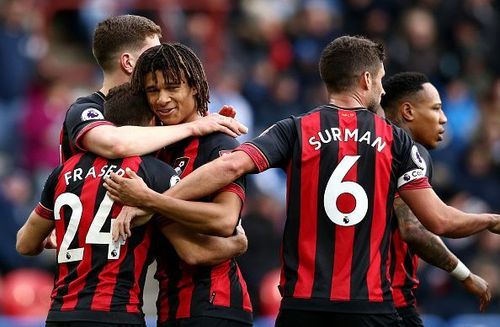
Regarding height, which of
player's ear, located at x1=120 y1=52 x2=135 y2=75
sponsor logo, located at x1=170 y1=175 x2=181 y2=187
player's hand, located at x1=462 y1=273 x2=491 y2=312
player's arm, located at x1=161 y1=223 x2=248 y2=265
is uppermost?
player's ear, located at x1=120 y1=52 x2=135 y2=75

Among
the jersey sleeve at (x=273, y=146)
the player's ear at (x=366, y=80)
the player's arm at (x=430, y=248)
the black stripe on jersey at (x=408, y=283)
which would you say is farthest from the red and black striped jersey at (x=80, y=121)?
the black stripe on jersey at (x=408, y=283)

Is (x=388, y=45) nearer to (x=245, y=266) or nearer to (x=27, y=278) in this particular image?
(x=245, y=266)

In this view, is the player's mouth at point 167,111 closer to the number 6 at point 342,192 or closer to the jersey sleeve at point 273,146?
the jersey sleeve at point 273,146

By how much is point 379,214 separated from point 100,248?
1484 millimetres

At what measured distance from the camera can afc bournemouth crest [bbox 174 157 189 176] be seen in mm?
5961

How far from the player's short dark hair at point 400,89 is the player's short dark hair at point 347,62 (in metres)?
0.88

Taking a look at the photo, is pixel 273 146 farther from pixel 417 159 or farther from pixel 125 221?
pixel 125 221

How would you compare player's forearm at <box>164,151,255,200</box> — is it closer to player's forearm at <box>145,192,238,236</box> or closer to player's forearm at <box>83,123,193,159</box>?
player's forearm at <box>145,192,238,236</box>

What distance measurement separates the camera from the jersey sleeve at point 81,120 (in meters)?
5.98

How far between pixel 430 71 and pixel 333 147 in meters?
9.54

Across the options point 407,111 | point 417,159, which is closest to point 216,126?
point 417,159

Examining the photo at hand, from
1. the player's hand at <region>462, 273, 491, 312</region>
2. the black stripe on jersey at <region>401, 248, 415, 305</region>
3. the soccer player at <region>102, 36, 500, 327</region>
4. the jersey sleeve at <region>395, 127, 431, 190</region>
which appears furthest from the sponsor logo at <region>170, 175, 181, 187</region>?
→ the player's hand at <region>462, 273, 491, 312</region>

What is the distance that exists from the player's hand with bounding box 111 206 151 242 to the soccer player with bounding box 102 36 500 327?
0.53 meters

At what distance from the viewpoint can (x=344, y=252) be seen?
590 centimetres
